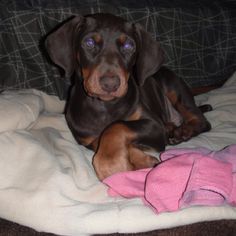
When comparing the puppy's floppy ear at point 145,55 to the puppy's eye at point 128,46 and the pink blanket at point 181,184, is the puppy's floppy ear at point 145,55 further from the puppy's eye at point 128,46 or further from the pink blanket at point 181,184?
the pink blanket at point 181,184

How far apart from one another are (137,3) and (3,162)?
2052mm

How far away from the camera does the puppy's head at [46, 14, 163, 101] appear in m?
2.24

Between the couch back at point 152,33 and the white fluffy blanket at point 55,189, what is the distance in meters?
0.54

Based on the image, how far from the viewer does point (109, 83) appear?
2.19 metres

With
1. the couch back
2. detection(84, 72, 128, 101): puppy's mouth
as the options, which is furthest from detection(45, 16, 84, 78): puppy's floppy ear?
the couch back

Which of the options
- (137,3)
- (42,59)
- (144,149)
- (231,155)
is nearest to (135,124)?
(144,149)

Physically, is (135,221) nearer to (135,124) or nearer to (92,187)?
(92,187)

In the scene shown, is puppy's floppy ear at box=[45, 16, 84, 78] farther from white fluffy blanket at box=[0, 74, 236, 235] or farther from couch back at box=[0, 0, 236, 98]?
couch back at box=[0, 0, 236, 98]

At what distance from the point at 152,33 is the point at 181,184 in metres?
1.93

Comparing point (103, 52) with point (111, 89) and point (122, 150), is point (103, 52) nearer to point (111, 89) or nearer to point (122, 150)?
point (111, 89)

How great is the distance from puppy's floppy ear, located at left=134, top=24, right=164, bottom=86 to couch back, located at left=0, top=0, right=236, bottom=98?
2.96 ft

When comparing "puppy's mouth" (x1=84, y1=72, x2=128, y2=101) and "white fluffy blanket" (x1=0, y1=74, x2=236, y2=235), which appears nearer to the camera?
"white fluffy blanket" (x1=0, y1=74, x2=236, y2=235)

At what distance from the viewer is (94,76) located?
2.23 metres

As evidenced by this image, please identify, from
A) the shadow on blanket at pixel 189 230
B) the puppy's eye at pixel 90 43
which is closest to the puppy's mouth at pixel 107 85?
the puppy's eye at pixel 90 43
